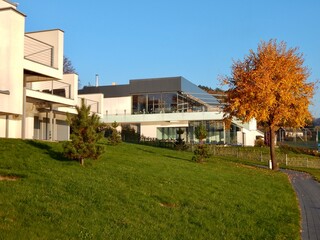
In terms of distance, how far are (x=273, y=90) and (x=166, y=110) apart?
27.8 meters

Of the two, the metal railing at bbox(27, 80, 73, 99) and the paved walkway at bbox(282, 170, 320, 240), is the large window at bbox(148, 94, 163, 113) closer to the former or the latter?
the metal railing at bbox(27, 80, 73, 99)

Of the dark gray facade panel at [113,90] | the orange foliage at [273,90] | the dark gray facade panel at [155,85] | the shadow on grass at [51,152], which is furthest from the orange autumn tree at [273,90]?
the dark gray facade panel at [113,90]

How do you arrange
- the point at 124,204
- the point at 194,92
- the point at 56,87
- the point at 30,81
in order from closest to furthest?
the point at 124,204, the point at 30,81, the point at 56,87, the point at 194,92

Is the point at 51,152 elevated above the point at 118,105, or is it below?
below

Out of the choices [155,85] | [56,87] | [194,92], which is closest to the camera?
[56,87]

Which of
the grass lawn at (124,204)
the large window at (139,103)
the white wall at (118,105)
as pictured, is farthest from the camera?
the white wall at (118,105)

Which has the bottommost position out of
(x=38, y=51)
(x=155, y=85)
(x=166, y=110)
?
(x=166, y=110)

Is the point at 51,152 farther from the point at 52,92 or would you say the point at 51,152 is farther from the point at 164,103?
the point at 164,103

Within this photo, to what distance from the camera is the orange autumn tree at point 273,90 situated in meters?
27.8

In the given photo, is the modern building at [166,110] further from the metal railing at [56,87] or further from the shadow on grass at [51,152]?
the shadow on grass at [51,152]

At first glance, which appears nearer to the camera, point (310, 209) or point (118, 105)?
point (310, 209)

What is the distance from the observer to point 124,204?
1002 centimetres

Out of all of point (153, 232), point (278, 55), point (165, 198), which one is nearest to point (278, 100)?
point (278, 55)

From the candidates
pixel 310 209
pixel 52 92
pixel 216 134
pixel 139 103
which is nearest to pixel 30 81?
pixel 52 92
